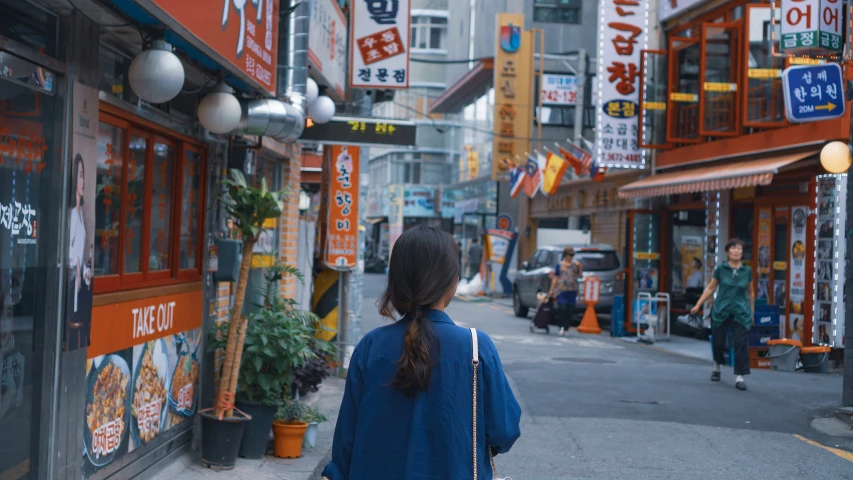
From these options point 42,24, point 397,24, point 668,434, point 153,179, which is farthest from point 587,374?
point 42,24

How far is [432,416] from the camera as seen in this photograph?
2.94 metres

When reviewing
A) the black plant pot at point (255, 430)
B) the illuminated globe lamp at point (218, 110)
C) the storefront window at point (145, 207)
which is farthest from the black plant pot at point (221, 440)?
the illuminated globe lamp at point (218, 110)

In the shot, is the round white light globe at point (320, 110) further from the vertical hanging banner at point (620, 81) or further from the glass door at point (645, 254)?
the glass door at point (645, 254)

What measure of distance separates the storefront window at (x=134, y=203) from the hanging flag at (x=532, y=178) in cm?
2378

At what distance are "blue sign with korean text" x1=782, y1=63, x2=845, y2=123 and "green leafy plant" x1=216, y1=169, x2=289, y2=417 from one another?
8601 mm

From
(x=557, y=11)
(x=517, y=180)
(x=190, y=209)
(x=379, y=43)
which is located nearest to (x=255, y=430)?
(x=190, y=209)

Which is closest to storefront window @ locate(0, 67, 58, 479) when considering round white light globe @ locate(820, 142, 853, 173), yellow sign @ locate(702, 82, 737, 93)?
round white light globe @ locate(820, 142, 853, 173)

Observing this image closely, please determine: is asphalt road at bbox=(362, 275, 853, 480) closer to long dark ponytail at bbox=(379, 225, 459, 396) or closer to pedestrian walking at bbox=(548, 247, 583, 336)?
pedestrian walking at bbox=(548, 247, 583, 336)

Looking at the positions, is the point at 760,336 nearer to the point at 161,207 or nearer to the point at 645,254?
the point at 645,254

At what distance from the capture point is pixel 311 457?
783 centimetres

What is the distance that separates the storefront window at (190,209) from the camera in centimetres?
731

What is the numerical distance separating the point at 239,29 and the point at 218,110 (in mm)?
572

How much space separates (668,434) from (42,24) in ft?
21.1

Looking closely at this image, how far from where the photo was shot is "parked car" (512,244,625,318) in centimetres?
2211
